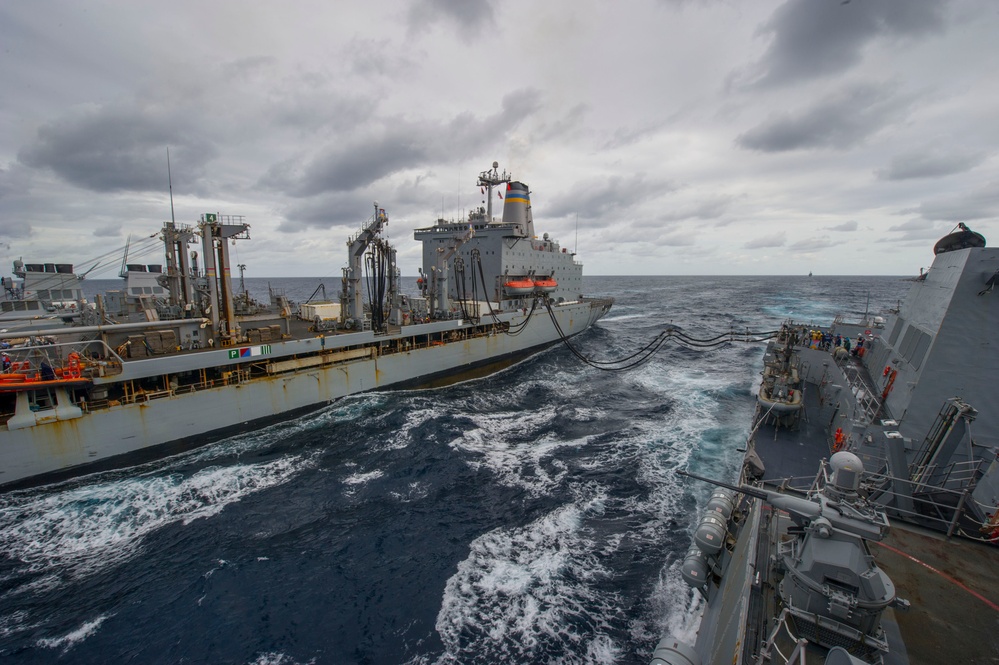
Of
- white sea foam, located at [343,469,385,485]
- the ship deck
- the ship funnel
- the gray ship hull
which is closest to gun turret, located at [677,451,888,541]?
the ship deck

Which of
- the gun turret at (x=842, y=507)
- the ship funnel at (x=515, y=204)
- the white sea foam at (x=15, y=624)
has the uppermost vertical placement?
the ship funnel at (x=515, y=204)

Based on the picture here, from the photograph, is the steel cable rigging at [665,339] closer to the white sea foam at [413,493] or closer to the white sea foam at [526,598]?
the white sea foam at [413,493]

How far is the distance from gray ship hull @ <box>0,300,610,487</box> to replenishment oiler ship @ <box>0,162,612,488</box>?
5 cm

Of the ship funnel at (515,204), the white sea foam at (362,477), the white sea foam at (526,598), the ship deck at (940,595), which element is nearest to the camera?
the ship deck at (940,595)

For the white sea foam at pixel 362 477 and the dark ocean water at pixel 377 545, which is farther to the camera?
the white sea foam at pixel 362 477

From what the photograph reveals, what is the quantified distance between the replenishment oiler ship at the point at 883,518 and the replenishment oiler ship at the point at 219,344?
17341 millimetres

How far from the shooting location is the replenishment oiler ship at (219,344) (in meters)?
13.9

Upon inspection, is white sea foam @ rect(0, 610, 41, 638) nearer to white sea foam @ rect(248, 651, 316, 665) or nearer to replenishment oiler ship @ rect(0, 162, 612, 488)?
white sea foam @ rect(248, 651, 316, 665)

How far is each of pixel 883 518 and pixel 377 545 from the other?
10.4 metres

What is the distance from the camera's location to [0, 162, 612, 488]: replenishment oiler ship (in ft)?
45.6

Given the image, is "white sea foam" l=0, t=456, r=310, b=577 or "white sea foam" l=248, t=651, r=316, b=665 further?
"white sea foam" l=0, t=456, r=310, b=577

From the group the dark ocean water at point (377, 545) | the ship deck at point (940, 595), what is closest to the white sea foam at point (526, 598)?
the dark ocean water at point (377, 545)

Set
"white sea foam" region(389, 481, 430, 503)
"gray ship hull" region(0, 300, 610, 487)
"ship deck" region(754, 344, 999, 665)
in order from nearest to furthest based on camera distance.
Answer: "ship deck" region(754, 344, 999, 665), "white sea foam" region(389, 481, 430, 503), "gray ship hull" region(0, 300, 610, 487)

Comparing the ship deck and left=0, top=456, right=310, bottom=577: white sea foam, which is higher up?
the ship deck
